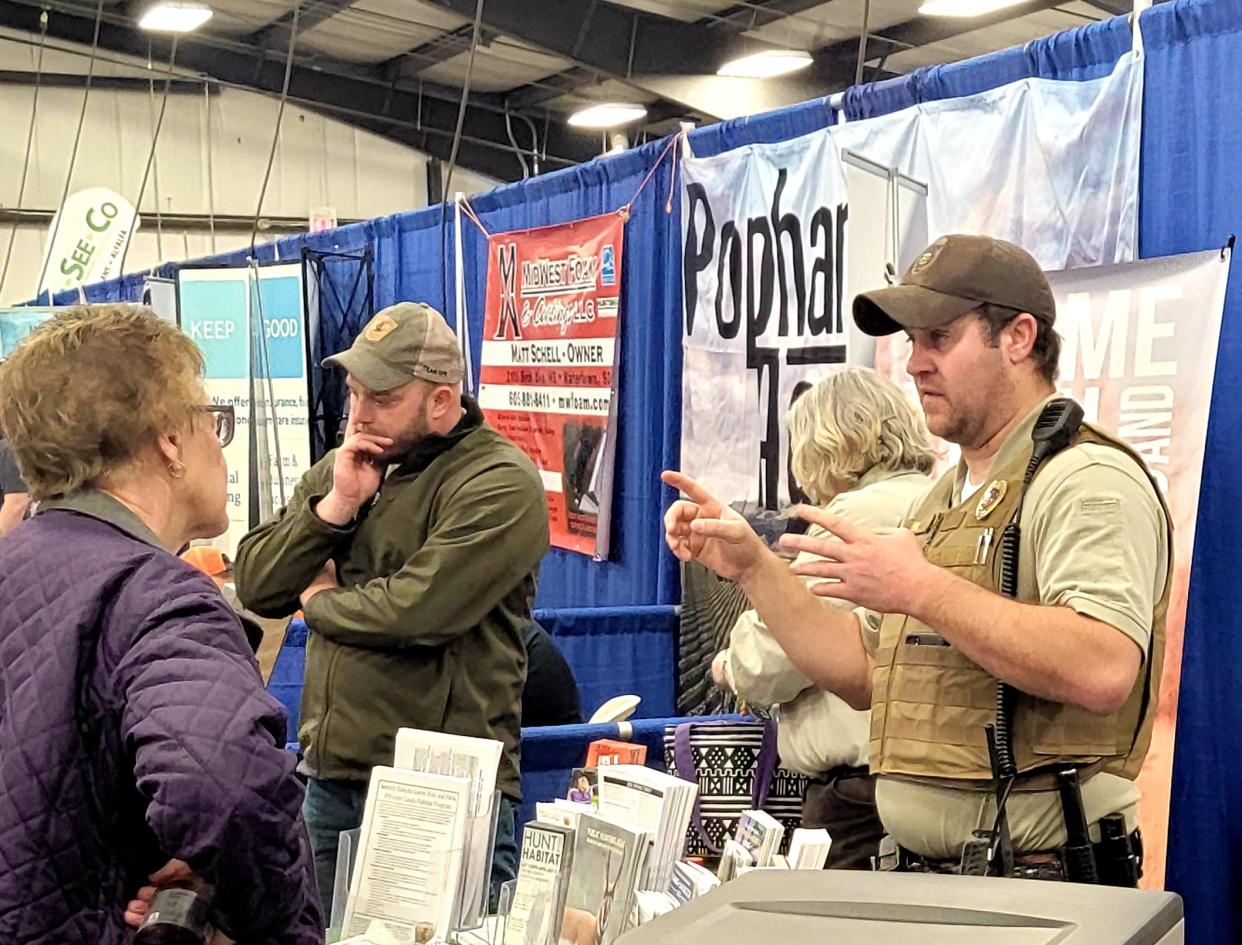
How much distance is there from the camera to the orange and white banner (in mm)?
2791

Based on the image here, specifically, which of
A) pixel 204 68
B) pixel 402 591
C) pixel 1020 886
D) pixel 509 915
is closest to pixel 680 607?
pixel 402 591

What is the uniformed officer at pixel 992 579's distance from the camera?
173 centimetres

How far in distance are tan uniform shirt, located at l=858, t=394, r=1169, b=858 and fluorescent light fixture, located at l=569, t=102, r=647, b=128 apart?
10.5 meters

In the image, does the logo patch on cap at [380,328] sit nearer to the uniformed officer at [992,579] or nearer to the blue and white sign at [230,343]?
the uniformed officer at [992,579]

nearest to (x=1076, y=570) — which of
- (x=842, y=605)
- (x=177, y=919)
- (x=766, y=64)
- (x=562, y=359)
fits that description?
(x=842, y=605)

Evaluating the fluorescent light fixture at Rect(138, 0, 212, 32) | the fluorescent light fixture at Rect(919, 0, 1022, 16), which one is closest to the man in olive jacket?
the fluorescent light fixture at Rect(919, 0, 1022, 16)

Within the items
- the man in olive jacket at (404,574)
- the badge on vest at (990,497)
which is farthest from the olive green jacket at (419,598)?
the badge on vest at (990,497)

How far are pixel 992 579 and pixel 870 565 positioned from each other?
174mm

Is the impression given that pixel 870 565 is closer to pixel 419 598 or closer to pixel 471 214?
pixel 419 598

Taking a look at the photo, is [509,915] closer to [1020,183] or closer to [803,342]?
[1020,183]

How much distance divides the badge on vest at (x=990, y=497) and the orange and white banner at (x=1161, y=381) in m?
1.07

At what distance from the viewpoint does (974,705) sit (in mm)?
1848

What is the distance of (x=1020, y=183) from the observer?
10.8 ft

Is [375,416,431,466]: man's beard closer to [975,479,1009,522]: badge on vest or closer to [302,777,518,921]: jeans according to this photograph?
[302,777,518,921]: jeans
